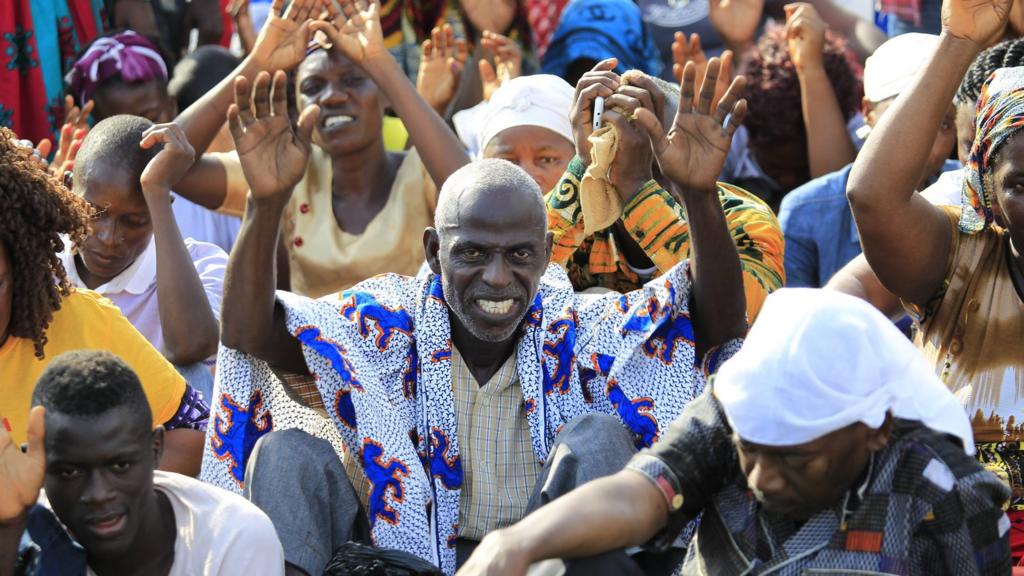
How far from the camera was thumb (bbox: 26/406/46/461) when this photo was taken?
10.4 ft

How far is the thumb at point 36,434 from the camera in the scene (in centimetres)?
316

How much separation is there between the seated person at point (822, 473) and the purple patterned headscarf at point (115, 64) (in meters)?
4.00

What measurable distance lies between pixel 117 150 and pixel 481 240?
1.73 metres

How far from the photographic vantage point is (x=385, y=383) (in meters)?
4.14

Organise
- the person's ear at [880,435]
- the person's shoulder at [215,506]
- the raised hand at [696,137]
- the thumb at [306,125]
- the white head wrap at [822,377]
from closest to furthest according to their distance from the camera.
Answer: the white head wrap at [822,377]
the person's ear at [880,435]
the person's shoulder at [215,506]
the raised hand at [696,137]
the thumb at [306,125]

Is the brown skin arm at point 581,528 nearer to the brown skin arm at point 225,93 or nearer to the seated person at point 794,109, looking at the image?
the brown skin arm at point 225,93

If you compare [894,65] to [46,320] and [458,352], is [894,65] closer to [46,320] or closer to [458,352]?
[458,352]

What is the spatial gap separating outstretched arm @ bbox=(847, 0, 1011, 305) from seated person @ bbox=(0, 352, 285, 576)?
5.55 feet

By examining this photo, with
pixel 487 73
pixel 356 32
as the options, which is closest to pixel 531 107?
pixel 356 32

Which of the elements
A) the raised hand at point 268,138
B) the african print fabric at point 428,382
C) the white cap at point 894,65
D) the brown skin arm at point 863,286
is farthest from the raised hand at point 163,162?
the white cap at point 894,65

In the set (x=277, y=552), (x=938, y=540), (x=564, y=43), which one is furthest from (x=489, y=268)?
(x=564, y=43)

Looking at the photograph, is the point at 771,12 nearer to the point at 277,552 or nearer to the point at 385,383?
the point at 385,383

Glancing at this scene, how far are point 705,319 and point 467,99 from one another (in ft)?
10.4

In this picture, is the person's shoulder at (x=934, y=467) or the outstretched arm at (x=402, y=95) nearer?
the person's shoulder at (x=934, y=467)
